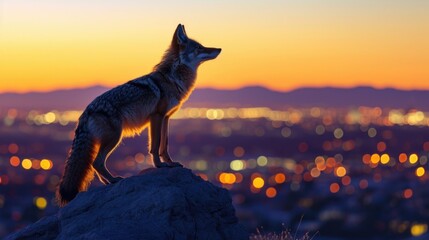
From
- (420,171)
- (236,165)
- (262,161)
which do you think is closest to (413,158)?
(420,171)

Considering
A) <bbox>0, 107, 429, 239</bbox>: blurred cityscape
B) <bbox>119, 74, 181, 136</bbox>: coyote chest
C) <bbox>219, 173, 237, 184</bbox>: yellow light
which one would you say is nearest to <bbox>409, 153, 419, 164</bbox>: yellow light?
<bbox>0, 107, 429, 239</bbox>: blurred cityscape

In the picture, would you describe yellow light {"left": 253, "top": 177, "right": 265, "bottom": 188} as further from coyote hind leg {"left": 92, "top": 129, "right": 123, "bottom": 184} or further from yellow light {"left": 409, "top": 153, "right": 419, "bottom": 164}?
coyote hind leg {"left": 92, "top": 129, "right": 123, "bottom": 184}

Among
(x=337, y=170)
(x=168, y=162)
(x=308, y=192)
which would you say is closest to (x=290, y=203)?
(x=308, y=192)

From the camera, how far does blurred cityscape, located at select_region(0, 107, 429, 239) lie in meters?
79.7

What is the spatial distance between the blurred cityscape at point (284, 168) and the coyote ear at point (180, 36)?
138ft

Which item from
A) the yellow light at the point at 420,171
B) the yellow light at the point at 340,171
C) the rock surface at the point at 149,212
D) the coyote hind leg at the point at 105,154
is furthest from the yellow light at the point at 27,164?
the rock surface at the point at 149,212

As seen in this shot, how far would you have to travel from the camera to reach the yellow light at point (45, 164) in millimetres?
131962

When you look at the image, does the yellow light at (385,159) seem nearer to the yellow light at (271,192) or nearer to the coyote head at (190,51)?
the yellow light at (271,192)

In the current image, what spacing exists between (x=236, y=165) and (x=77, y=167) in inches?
5792

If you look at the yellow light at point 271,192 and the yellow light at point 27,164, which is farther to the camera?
the yellow light at point 27,164

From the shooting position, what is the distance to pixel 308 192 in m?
105

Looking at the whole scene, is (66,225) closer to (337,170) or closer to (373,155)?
(337,170)

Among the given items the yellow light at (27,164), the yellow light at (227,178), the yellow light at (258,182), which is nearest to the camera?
the yellow light at (227,178)

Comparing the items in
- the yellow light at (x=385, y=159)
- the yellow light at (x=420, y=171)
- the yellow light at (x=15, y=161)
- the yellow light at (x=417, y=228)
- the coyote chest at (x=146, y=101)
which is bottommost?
the yellow light at (x=15, y=161)
